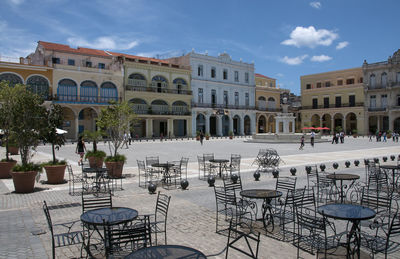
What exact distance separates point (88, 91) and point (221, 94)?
24.5m

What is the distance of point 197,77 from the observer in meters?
54.7

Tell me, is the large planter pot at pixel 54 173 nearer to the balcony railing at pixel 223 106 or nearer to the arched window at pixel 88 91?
the arched window at pixel 88 91

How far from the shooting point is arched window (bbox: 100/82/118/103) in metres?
42.9

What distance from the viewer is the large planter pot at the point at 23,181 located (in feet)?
32.4

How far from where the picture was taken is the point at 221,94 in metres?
58.1

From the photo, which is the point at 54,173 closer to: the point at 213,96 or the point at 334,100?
the point at 213,96

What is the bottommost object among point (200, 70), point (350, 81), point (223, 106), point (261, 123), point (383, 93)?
point (261, 123)

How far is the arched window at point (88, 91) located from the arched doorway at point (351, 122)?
45892 mm

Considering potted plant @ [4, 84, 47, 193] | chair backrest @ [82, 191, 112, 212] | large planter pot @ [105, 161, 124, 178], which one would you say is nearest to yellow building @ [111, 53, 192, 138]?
large planter pot @ [105, 161, 124, 178]

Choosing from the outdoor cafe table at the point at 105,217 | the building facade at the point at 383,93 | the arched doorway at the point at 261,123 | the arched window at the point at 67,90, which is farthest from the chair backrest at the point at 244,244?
the arched doorway at the point at 261,123

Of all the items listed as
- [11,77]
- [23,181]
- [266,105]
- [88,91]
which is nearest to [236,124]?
[266,105]

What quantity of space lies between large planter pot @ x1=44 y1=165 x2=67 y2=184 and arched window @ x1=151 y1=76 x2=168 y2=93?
38.0 metres

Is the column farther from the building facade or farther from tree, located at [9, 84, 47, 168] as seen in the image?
tree, located at [9, 84, 47, 168]

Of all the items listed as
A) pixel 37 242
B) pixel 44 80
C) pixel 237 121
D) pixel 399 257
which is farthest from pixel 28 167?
pixel 237 121
